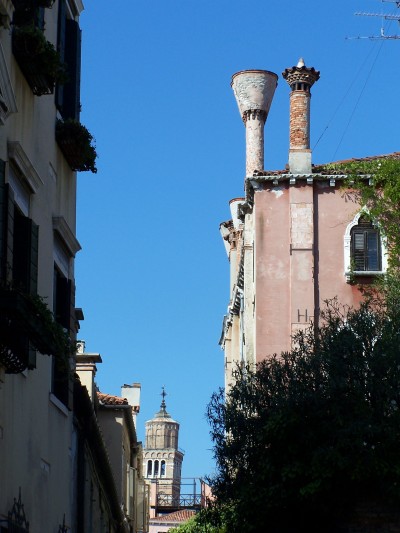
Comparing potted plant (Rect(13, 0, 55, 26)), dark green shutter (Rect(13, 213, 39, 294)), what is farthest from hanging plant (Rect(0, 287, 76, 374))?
potted plant (Rect(13, 0, 55, 26))

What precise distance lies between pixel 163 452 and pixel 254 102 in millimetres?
104906

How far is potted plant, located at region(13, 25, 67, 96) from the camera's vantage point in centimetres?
1160

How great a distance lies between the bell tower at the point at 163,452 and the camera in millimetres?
131500

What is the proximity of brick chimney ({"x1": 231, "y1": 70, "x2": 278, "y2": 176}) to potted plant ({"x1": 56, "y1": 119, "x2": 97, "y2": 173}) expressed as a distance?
67.8 ft

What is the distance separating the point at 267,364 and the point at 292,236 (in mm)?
8902

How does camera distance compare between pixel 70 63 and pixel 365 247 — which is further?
pixel 365 247

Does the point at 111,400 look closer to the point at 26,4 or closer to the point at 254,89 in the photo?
the point at 254,89

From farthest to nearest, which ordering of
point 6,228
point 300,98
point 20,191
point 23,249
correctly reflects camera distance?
point 300,98
point 20,191
point 23,249
point 6,228

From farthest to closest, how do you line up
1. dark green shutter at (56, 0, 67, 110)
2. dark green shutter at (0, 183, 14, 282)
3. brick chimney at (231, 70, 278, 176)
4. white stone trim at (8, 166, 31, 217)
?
brick chimney at (231, 70, 278, 176) < dark green shutter at (56, 0, 67, 110) < white stone trim at (8, 166, 31, 217) < dark green shutter at (0, 183, 14, 282)

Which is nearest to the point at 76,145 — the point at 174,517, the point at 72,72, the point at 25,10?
the point at 72,72

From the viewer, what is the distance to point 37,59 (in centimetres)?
1186

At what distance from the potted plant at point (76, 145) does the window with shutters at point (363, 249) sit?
1541cm

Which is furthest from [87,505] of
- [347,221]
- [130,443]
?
[130,443]

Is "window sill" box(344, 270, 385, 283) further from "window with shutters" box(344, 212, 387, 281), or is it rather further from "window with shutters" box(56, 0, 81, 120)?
"window with shutters" box(56, 0, 81, 120)
